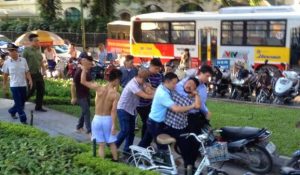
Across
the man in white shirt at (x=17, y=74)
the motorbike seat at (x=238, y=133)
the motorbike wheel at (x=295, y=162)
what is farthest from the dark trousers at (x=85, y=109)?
the motorbike wheel at (x=295, y=162)

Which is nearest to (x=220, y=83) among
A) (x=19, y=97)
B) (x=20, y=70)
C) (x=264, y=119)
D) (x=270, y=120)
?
(x=264, y=119)

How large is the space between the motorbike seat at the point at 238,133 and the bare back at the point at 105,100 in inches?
72.7

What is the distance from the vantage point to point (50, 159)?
23.2 feet

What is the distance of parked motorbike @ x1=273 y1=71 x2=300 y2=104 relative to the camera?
15.6 metres

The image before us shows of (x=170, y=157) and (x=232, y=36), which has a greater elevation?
(x=232, y=36)

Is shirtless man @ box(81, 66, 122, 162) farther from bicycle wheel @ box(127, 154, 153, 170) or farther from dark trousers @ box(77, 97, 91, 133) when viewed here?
dark trousers @ box(77, 97, 91, 133)

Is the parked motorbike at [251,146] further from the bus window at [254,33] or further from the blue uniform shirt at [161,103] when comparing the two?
→ the bus window at [254,33]

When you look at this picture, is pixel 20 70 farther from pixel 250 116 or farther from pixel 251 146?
pixel 250 116

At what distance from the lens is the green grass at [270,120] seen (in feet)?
31.2

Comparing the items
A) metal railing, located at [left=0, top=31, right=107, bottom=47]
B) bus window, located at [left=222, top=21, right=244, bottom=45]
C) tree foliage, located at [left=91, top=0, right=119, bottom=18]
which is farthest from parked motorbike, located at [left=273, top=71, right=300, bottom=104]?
tree foliage, located at [left=91, top=0, right=119, bottom=18]

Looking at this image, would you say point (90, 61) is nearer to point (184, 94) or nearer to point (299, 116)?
point (184, 94)

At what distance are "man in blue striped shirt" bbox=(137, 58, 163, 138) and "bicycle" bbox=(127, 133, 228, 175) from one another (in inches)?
55.0

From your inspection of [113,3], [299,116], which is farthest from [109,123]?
[113,3]

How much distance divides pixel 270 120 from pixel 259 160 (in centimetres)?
383
